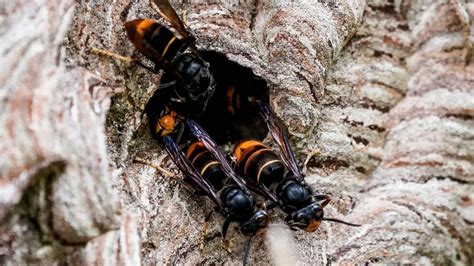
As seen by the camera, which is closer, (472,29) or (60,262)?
(60,262)

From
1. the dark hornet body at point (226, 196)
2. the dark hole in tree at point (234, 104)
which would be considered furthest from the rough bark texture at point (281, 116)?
the dark hole in tree at point (234, 104)

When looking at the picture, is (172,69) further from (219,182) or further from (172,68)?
(219,182)

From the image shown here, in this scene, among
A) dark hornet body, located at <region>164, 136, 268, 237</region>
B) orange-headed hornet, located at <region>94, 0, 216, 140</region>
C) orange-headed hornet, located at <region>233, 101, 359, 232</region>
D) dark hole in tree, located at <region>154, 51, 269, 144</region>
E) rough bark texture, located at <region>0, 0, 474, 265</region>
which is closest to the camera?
Answer: rough bark texture, located at <region>0, 0, 474, 265</region>

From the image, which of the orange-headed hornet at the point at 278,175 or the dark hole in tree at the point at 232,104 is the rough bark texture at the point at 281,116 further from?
the dark hole in tree at the point at 232,104

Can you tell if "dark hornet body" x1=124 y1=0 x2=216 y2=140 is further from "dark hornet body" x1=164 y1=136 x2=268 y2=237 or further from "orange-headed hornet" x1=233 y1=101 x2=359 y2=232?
"orange-headed hornet" x1=233 y1=101 x2=359 y2=232

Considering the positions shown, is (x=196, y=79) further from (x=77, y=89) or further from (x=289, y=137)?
(x=77, y=89)

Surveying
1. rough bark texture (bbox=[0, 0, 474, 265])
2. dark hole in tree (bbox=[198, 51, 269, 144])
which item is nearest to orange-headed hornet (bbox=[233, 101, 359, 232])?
rough bark texture (bbox=[0, 0, 474, 265])

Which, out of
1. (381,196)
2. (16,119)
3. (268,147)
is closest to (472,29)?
(381,196)
